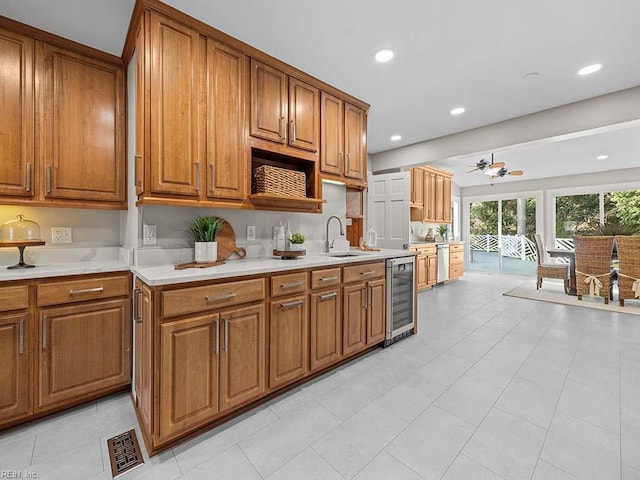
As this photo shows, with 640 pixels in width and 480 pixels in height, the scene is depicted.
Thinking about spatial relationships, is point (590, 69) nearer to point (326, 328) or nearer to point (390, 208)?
point (390, 208)

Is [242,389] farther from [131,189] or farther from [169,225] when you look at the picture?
[131,189]

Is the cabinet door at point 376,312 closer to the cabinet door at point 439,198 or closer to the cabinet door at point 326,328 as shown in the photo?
the cabinet door at point 326,328

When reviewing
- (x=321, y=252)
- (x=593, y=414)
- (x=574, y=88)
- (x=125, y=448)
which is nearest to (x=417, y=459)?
(x=593, y=414)

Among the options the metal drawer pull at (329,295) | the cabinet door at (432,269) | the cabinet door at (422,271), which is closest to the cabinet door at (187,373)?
the metal drawer pull at (329,295)

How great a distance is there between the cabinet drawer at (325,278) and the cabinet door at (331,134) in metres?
1.05

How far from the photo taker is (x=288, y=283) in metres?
2.05

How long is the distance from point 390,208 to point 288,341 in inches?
133

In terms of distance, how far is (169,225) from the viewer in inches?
86.1

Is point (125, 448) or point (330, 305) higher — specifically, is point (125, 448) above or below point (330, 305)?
below

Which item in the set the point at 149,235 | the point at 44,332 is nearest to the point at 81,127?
the point at 149,235

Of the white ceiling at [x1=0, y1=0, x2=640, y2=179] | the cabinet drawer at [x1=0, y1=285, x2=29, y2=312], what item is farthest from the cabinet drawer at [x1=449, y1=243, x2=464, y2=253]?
the cabinet drawer at [x1=0, y1=285, x2=29, y2=312]

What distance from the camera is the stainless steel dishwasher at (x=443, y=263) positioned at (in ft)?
20.1

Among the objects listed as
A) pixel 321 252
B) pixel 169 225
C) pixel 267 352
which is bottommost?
pixel 267 352

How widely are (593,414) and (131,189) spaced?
3502mm
